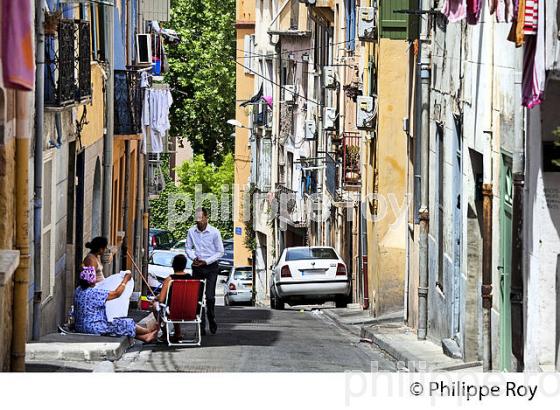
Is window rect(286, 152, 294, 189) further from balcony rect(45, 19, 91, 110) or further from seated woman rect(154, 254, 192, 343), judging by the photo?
seated woman rect(154, 254, 192, 343)

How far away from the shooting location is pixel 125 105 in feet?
82.6

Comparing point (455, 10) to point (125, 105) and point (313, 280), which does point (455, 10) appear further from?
point (313, 280)

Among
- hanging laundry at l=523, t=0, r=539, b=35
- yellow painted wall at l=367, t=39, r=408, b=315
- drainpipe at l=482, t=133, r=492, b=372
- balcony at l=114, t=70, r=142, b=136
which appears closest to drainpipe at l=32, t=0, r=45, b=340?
drainpipe at l=482, t=133, r=492, b=372

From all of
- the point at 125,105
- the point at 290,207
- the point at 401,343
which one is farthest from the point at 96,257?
the point at 290,207

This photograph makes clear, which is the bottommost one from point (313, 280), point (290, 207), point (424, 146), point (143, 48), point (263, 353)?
point (313, 280)

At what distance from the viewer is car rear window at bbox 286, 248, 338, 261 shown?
2812 centimetres

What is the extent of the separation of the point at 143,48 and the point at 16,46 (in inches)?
749

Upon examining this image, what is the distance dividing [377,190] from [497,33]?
10.3 metres

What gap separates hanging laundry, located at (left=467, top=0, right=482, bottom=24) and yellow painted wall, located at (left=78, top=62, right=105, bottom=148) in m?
6.61

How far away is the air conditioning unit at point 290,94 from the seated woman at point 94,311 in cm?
2355

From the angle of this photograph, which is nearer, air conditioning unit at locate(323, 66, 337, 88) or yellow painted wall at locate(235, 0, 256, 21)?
air conditioning unit at locate(323, 66, 337, 88)

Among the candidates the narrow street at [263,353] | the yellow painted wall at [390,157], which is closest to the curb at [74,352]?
the narrow street at [263,353]
